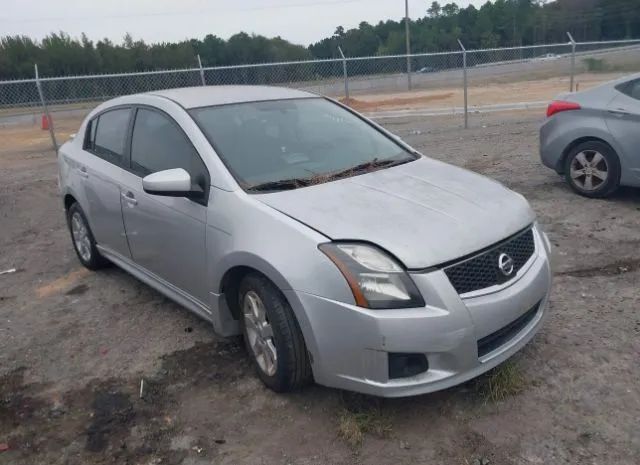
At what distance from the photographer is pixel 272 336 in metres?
3.06

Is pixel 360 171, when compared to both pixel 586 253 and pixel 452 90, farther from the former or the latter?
pixel 452 90

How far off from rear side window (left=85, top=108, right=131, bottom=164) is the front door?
201mm

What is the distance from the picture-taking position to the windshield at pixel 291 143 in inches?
138

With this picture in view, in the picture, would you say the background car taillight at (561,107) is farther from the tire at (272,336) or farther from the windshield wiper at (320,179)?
the tire at (272,336)

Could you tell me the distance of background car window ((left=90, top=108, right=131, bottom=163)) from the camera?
4.43 meters

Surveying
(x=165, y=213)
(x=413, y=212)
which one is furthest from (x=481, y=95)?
(x=413, y=212)

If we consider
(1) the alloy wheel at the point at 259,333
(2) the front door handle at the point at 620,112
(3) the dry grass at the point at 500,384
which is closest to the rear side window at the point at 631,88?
(2) the front door handle at the point at 620,112

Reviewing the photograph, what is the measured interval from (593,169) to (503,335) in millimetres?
4079

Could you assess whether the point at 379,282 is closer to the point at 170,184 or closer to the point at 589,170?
the point at 170,184

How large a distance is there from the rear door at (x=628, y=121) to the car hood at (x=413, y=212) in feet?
10.2

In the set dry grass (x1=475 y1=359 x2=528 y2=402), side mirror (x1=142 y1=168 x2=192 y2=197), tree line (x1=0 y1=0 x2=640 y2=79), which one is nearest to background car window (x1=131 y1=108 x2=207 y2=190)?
side mirror (x1=142 y1=168 x2=192 y2=197)

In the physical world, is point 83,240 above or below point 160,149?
below

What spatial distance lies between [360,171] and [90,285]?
2.78m

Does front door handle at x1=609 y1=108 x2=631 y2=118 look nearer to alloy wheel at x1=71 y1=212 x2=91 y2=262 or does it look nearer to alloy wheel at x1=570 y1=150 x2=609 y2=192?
alloy wheel at x1=570 y1=150 x2=609 y2=192
